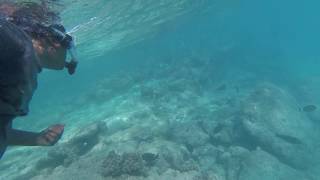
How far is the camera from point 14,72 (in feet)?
8.83

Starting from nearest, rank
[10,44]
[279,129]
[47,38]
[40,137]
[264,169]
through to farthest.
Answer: [10,44] → [47,38] → [40,137] → [264,169] → [279,129]

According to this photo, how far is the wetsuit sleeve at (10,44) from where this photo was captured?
2.58m

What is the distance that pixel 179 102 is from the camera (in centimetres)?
2839

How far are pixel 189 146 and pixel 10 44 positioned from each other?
56.5 ft

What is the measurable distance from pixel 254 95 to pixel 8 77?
22.3 meters

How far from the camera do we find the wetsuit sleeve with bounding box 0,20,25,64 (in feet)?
8.45

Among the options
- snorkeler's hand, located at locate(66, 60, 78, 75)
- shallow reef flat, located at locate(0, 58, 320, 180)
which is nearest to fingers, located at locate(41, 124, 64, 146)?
snorkeler's hand, located at locate(66, 60, 78, 75)

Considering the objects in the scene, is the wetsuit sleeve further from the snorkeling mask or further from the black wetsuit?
the snorkeling mask

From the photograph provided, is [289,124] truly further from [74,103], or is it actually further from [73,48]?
[74,103]

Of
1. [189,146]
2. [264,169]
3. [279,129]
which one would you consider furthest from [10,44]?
[279,129]

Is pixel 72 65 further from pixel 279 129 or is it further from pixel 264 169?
pixel 279 129

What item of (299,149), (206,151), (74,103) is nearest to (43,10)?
(206,151)

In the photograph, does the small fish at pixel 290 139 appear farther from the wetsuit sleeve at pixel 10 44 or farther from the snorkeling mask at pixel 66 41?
the wetsuit sleeve at pixel 10 44

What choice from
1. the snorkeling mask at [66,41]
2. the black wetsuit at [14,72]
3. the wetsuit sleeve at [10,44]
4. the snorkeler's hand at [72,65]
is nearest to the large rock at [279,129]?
the snorkeler's hand at [72,65]
